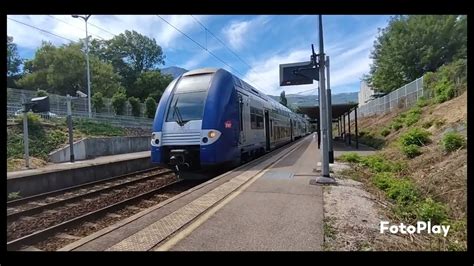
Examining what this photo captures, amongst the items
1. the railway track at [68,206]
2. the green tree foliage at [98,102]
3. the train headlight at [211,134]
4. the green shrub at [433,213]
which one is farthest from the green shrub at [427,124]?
the green tree foliage at [98,102]

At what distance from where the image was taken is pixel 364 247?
345 centimetres

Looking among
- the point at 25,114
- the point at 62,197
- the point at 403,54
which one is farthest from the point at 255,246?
the point at 403,54

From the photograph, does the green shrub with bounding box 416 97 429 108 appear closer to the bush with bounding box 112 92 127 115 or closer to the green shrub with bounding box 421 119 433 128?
the green shrub with bounding box 421 119 433 128

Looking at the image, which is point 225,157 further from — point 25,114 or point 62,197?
point 25,114

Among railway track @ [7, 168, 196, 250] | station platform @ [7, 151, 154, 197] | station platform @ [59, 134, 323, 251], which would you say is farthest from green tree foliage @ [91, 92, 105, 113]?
station platform @ [59, 134, 323, 251]

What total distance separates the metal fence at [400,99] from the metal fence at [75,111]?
36.7ft

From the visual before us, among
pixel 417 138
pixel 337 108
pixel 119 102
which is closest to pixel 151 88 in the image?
pixel 119 102

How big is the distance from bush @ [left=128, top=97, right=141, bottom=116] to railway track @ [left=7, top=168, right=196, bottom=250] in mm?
2370

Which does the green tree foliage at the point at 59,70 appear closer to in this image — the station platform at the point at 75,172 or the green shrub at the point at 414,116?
the station platform at the point at 75,172

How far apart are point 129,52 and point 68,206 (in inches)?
166

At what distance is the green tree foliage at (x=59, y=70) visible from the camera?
3.26 meters

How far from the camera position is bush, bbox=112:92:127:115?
9.21 m

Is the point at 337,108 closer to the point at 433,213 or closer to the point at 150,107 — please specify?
the point at 150,107
